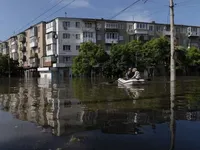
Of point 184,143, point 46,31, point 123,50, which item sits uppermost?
point 46,31

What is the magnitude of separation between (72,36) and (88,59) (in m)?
14.1

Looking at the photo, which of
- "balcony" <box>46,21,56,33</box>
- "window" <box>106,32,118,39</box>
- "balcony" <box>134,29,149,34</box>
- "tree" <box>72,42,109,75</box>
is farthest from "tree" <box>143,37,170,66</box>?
"balcony" <box>46,21,56,33</box>

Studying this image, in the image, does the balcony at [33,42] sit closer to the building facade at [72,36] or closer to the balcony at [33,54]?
the building facade at [72,36]

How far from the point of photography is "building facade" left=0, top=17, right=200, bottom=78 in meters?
74.1

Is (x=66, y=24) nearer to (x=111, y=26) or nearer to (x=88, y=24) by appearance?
(x=88, y=24)

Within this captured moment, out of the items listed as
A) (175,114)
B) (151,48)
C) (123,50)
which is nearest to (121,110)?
(175,114)

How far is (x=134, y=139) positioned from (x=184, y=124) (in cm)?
197

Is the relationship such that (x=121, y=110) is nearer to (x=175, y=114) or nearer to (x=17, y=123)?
(x=175, y=114)

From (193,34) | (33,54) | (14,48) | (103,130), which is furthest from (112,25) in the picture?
(103,130)

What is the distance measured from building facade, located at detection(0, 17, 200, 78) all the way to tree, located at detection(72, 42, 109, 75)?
10339 millimetres

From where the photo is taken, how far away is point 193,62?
72.4 metres

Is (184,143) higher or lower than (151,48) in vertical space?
lower

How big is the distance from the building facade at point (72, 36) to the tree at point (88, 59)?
10339mm

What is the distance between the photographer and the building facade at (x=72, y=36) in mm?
74062
